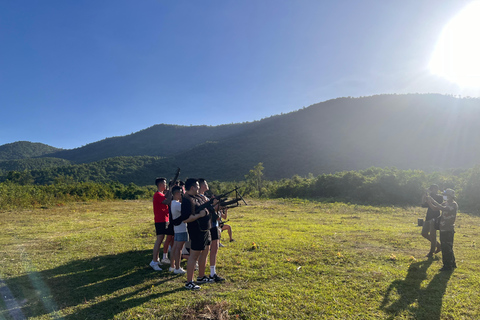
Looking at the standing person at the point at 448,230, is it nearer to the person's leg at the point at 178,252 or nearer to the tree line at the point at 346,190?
the person's leg at the point at 178,252

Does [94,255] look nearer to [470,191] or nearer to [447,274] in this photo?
[447,274]

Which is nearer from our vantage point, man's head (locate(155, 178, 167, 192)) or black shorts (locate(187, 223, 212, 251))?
black shorts (locate(187, 223, 212, 251))

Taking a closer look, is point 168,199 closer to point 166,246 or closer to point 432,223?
point 166,246

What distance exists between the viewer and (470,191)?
21750 mm

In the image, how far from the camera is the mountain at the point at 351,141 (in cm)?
5600

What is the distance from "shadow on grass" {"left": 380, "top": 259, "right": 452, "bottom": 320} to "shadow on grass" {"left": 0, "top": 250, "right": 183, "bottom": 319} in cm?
456

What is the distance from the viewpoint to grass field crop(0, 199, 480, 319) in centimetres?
462

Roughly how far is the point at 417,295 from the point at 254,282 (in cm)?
357

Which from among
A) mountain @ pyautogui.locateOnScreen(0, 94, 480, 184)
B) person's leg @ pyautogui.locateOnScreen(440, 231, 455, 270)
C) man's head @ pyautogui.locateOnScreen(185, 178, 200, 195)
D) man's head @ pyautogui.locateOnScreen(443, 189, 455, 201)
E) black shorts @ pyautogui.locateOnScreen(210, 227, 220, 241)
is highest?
mountain @ pyautogui.locateOnScreen(0, 94, 480, 184)

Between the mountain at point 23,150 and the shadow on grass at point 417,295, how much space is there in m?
141

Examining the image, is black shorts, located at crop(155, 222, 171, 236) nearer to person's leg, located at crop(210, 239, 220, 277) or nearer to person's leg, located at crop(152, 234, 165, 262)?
person's leg, located at crop(152, 234, 165, 262)

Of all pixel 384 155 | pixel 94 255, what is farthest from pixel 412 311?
pixel 384 155

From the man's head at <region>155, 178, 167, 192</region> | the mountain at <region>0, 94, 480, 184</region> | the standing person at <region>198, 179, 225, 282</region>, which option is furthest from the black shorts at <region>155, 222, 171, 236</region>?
the mountain at <region>0, 94, 480, 184</region>

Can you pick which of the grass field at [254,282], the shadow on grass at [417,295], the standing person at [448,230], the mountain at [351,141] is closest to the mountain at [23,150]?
the mountain at [351,141]
